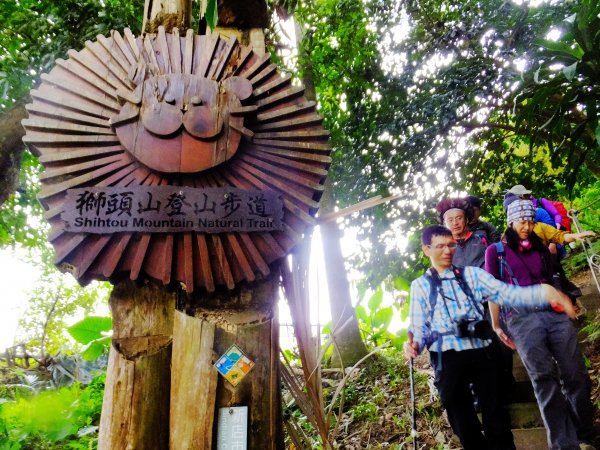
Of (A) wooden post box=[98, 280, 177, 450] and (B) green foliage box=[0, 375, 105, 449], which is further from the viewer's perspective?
(B) green foliage box=[0, 375, 105, 449]

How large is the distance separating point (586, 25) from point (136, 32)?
4139mm

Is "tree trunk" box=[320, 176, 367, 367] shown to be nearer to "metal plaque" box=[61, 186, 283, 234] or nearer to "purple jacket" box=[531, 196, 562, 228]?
"purple jacket" box=[531, 196, 562, 228]

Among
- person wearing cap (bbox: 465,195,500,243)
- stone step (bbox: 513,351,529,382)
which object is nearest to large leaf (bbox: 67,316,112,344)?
person wearing cap (bbox: 465,195,500,243)

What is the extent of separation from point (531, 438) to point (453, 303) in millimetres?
1307

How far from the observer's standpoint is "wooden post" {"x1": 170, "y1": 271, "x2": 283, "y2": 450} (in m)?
1.28

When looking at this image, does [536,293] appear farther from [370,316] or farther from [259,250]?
[370,316]

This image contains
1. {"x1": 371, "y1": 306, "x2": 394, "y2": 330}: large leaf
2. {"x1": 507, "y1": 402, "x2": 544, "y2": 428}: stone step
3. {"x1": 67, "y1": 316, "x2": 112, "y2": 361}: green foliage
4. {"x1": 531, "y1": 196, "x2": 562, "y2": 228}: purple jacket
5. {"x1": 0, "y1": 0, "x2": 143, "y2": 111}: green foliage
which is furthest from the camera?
{"x1": 371, "y1": 306, "x2": 394, "y2": 330}: large leaf

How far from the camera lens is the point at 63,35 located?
12.8ft

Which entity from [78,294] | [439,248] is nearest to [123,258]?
[439,248]

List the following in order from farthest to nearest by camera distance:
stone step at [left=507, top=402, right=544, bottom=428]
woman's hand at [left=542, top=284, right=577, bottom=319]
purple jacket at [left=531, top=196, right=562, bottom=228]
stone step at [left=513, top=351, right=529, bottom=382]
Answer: stone step at [left=513, top=351, right=529, bottom=382] < purple jacket at [left=531, top=196, right=562, bottom=228] < stone step at [left=507, top=402, right=544, bottom=428] < woman's hand at [left=542, top=284, right=577, bottom=319]

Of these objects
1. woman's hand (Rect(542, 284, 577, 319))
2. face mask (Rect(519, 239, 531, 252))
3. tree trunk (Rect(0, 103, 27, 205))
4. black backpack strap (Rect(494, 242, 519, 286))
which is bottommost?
woman's hand (Rect(542, 284, 577, 319))

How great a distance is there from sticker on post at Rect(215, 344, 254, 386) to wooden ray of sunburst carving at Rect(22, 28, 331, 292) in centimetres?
22

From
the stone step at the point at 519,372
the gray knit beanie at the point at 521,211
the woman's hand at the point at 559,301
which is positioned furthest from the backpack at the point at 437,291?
the stone step at the point at 519,372

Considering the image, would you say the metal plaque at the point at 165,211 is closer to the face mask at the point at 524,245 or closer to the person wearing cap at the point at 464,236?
the face mask at the point at 524,245
